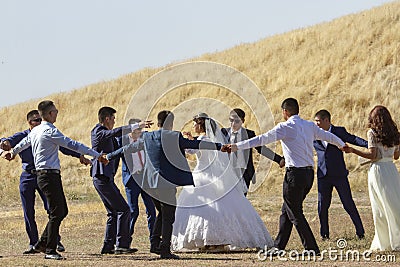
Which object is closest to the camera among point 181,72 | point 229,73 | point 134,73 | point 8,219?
point 8,219

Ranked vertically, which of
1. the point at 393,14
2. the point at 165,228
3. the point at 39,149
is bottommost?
the point at 165,228

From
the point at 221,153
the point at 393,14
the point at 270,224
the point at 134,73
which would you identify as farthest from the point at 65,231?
the point at 134,73

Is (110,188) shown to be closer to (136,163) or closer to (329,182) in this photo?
(136,163)

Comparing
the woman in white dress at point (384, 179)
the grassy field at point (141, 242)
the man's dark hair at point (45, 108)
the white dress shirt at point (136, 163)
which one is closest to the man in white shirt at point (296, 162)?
the grassy field at point (141, 242)

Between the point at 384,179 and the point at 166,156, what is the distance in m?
3.27

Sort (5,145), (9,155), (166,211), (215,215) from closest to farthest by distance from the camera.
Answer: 1. (166,211)
2. (9,155)
3. (215,215)
4. (5,145)

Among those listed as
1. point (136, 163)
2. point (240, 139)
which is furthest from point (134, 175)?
point (240, 139)

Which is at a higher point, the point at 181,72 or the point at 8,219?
the point at 181,72

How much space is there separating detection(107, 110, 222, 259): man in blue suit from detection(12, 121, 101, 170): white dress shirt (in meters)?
0.60

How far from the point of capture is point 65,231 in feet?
62.6

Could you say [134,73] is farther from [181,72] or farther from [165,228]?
[165,228]

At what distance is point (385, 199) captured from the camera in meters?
13.2

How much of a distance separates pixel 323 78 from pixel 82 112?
55.2ft

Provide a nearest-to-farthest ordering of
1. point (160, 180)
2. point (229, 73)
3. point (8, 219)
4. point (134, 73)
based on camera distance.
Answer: point (160, 180), point (8, 219), point (229, 73), point (134, 73)
